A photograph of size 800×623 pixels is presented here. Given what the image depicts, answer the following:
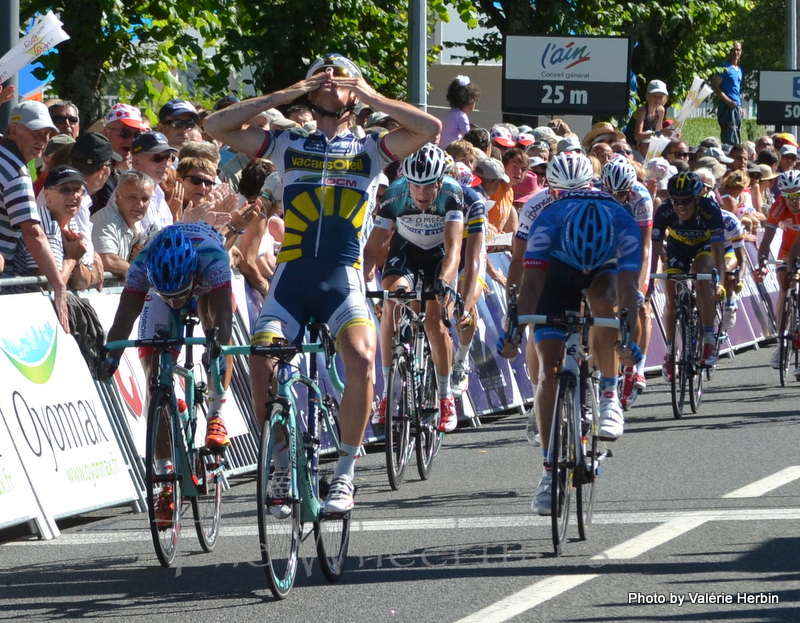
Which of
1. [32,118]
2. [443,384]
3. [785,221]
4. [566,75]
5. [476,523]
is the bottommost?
[476,523]

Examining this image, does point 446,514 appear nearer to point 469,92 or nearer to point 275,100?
point 275,100

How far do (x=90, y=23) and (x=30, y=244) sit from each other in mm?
11149

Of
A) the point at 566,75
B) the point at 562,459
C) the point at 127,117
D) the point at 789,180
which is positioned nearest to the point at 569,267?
the point at 562,459

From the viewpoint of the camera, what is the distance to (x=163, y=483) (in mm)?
6930

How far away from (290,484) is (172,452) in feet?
2.75

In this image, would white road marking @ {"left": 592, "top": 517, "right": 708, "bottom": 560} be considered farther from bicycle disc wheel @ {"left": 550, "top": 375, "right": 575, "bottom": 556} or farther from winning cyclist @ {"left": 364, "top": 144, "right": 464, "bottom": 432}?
winning cyclist @ {"left": 364, "top": 144, "right": 464, "bottom": 432}

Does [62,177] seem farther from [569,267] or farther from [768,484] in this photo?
[768,484]

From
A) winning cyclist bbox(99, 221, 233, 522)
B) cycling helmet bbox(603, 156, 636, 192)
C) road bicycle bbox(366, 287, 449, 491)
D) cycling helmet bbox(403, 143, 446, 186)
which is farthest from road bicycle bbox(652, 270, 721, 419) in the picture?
winning cyclist bbox(99, 221, 233, 522)

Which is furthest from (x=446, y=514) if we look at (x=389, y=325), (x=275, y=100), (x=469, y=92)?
(x=469, y=92)

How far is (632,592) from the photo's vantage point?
6.36 m

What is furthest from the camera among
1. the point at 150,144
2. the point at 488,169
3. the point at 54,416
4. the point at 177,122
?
the point at 488,169

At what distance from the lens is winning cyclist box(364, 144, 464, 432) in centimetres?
987

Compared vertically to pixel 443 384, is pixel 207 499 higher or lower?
lower

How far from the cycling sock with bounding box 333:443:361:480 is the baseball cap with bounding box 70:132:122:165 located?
346 centimetres
